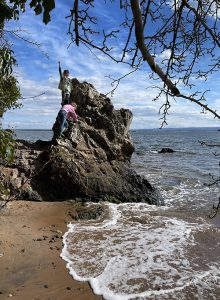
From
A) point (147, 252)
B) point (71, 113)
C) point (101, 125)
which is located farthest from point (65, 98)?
point (147, 252)

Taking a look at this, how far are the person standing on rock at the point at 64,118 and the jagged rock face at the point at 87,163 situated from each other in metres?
0.30

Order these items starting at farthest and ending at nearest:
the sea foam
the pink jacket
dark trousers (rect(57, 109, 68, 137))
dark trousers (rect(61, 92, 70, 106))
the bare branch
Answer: dark trousers (rect(61, 92, 70, 106))
the pink jacket
dark trousers (rect(57, 109, 68, 137))
the sea foam
the bare branch

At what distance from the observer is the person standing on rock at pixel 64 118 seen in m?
12.8

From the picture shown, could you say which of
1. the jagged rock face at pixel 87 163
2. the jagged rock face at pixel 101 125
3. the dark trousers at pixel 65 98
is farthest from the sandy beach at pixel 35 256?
the dark trousers at pixel 65 98

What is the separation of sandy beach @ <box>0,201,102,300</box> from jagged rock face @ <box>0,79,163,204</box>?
108 cm

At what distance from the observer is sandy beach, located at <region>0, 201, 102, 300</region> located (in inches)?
239

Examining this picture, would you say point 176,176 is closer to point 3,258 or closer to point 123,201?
A: point 123,201

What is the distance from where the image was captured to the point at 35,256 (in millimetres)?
7289

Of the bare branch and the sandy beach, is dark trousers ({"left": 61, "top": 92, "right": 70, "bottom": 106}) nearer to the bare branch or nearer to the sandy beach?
the sandy beach

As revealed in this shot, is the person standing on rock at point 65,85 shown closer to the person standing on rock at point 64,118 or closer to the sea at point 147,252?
the person standing on rock at point 64,118

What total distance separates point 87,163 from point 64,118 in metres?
1.71

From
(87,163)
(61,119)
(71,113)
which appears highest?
(71,113)

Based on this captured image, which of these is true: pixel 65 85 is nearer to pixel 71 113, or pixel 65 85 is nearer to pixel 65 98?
pixel 65 98

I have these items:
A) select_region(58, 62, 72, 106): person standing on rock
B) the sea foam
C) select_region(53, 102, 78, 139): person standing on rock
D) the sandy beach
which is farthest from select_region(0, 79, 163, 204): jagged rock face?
the sea foam
